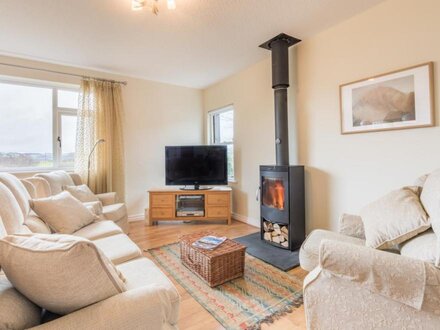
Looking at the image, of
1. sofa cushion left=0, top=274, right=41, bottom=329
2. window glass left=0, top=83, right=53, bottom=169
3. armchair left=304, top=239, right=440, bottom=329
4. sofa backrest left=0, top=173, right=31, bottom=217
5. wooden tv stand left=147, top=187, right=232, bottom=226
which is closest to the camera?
sofa cushion left=0, top=274, right=41, bottom=329

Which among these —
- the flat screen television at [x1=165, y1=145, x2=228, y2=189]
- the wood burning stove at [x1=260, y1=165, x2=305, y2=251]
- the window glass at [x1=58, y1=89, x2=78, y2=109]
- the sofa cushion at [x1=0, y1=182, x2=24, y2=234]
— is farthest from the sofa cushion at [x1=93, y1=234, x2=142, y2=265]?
the window glass at [x1=58, y1=89, x2=78, y2=109]

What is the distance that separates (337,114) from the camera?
2.58 m

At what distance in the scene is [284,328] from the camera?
152cm

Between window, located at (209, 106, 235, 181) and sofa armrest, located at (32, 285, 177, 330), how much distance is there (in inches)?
130

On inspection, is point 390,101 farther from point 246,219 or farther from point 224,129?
point 224,129

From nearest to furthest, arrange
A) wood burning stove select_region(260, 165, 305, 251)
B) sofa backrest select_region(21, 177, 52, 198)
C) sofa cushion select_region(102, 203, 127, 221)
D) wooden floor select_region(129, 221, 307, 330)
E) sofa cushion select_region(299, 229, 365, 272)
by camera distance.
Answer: wooden floor select_region(129, 221, 307, 330), sofa cushion select_region(299, 229, 365, 272), sofa backrest select_region(21, 177, 52, 198), wood burning stove select_region(260, 165, 305, 251), sofa cushion select_region(102, 203, 127, 221)

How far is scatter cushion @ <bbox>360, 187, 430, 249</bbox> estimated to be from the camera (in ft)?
4.36

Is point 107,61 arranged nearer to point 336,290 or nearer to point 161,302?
point 161,302

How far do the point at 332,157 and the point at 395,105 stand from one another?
2.49 feet

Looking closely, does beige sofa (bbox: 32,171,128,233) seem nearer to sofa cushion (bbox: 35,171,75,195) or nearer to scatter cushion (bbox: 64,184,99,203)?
sofa cushion (bbox: 35,171,75,195)

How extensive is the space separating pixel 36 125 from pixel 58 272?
354cm

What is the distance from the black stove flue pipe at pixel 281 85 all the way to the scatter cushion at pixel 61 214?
2.22 meters

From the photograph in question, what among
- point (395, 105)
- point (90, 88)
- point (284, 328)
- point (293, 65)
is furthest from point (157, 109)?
point (284, 328)

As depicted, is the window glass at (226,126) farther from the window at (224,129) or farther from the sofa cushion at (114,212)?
the sofa cushion at (114,212)
